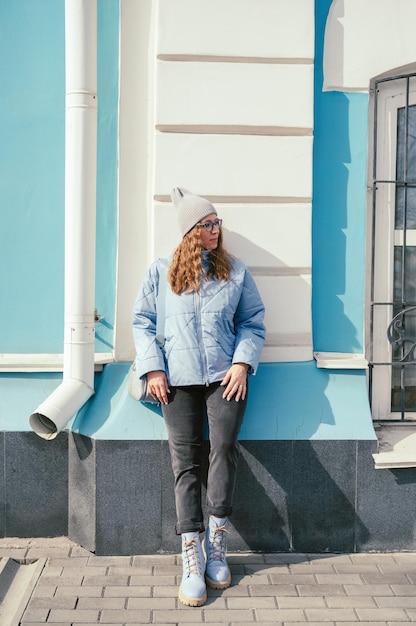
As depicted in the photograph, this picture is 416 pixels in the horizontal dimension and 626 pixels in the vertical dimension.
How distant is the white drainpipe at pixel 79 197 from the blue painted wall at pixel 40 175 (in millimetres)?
180

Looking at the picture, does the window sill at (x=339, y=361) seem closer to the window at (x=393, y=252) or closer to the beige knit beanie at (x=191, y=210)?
the window at (x=393, y=252)

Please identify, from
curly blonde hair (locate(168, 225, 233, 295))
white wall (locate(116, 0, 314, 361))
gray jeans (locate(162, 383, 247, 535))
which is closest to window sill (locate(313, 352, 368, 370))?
white wall (locate(116, 0, 314, 361))

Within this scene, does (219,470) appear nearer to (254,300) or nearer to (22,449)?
(254,300)

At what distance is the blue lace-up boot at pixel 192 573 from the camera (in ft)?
11.7

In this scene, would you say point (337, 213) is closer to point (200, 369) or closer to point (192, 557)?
point (200, 369)

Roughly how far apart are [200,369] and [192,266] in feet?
1.68

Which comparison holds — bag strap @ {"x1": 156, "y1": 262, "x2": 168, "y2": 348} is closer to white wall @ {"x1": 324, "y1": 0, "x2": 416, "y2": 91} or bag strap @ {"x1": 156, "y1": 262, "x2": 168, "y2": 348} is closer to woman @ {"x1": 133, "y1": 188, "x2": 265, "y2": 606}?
woman @ {"x1": 133, "y1": 188, "x2": 265, "y2": 606}

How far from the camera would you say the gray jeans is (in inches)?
150

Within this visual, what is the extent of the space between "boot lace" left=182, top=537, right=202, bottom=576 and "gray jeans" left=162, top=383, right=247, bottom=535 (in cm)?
6

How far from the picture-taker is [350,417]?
166 inches

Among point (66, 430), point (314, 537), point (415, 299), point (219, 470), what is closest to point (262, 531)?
point (314, 537)

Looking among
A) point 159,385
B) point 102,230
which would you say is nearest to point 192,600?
point 159,385

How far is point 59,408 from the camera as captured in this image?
4039mm

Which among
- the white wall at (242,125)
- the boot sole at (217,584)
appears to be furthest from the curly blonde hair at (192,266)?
the boot sole at (217,584)
